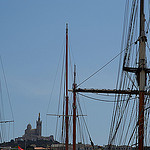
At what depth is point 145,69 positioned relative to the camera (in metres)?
25.8

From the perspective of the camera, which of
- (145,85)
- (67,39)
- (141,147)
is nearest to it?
(141,147)

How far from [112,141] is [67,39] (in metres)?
21.3

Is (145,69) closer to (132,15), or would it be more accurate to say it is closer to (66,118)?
(132,15)

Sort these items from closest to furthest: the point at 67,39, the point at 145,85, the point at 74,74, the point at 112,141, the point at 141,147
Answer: the point at 141,147
the point at 145,85
the point at 112,141
the point at 74,74
the point at 67,39

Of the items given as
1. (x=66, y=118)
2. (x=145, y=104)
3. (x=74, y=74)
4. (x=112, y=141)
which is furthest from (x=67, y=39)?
(x=145, y=104)

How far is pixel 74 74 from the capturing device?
44625mm

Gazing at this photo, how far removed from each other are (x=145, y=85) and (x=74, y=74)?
19.4m

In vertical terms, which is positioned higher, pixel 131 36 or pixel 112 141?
pixel 131 36

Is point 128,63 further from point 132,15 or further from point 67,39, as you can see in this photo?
point 67,39

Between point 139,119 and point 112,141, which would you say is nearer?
point 139,119

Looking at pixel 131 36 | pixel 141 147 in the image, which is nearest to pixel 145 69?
pixel 131 36

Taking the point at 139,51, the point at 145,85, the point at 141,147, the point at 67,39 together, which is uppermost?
the point at 67,39

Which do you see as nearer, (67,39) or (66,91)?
(66,91)

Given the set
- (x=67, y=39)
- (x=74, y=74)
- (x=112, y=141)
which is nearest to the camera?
(x=112, y=141)
